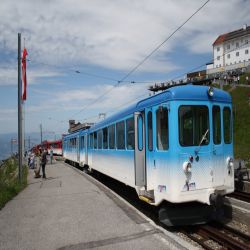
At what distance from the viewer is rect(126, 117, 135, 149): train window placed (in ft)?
32.0

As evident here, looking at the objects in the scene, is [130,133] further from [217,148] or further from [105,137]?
[105,137]

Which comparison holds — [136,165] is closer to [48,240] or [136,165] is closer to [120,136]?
[120,136]

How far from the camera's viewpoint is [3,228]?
8539 mm

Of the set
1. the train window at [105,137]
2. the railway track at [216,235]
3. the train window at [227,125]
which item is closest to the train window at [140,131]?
the railway track at [216,235]

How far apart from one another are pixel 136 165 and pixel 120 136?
2278 mm

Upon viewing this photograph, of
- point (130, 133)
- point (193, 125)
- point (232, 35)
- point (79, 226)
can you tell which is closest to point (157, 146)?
point (193, 125)

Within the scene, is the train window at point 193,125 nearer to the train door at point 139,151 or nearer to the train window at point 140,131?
the train door at point 139,151

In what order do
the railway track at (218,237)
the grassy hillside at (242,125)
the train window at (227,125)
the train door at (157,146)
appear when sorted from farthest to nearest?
the grassy hillside at (242,125) → the train window at (227,125) → the train door at (157,146) → the railway track at (218,237)

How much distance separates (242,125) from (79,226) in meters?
31.0

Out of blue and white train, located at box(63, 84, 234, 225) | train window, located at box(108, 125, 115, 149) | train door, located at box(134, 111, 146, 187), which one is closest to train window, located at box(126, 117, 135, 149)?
train door, located at box(134, 111, 146, 187)

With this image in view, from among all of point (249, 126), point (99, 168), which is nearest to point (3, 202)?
point (99, 168)

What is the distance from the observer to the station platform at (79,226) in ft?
23.0

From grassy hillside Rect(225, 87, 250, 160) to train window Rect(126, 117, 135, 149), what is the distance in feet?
50.6

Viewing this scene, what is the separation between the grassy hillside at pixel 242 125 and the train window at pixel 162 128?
1725cm
